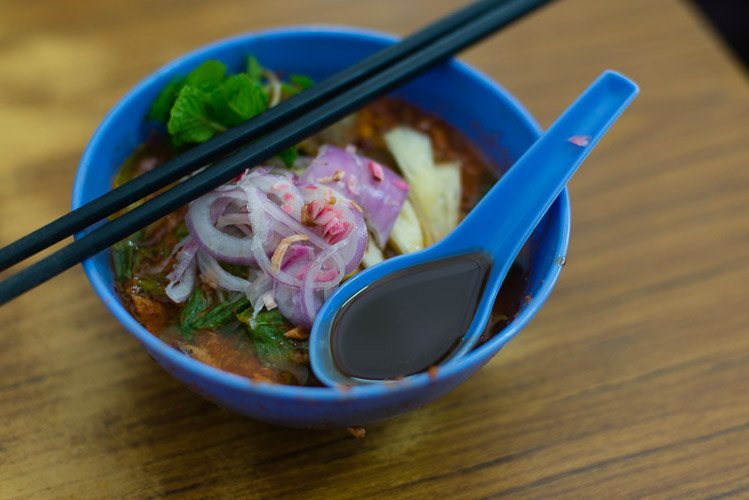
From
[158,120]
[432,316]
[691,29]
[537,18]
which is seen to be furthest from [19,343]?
[691,29]

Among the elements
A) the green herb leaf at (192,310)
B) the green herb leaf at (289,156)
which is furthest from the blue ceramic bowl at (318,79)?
the green herb leaf at (289,156)

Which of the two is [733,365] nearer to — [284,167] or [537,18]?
[284,167]

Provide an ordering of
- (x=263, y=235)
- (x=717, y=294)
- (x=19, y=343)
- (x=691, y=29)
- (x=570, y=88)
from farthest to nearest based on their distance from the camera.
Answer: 1. (x=691, y=29)
2. (x=570, y=88)
3. (x=717, y=294)
4. (x=19, y=343)
5. (x=263, y=235)

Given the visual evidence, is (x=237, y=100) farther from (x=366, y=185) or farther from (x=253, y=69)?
(x=366, y=185)

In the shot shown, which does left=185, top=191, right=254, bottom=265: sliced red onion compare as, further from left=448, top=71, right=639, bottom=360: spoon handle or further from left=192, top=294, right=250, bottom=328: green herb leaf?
left=448, top=71, right=639, bottom=360: spoon handle

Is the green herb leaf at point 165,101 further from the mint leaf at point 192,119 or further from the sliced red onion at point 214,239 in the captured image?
the sliced red onion at point 214,239

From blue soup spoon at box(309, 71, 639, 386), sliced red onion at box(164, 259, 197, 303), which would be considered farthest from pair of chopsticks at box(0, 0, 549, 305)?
blue soup spoon at box(309, 71, 639, 386)
